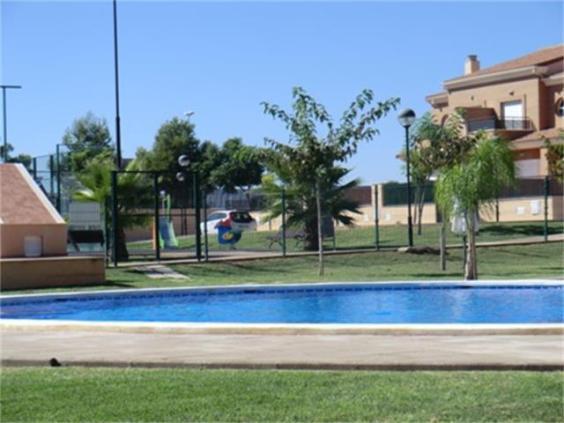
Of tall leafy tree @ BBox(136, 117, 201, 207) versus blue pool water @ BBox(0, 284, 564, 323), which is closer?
blue pool water @ BBox(0, 284, 564, 323)

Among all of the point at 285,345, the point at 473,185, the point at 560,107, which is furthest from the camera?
the point at 560,107

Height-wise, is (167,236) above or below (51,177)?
below

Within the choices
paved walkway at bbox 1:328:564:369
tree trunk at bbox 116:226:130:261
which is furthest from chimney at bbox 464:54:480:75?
paved walkway at bbox 1:328:564:369

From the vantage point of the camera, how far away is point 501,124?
5456cm

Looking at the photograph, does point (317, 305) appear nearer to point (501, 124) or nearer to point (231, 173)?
point (501, 124)

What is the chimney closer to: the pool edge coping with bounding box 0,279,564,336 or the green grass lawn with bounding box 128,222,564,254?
the green grass lawn with bounding box 128,222,564,254

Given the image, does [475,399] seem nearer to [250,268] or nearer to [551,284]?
[551,284]

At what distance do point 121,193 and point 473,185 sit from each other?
46.1ft

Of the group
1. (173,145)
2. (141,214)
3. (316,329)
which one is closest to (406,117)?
(141,214)

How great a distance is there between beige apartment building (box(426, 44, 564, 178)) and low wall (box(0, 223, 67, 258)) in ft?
101

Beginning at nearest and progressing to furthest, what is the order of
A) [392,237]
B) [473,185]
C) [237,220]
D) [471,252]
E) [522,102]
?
1. [473,185]
2. [471,252]
3. [392,237]
4. [237,220]
5. [522,102]

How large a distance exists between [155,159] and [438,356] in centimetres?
6235

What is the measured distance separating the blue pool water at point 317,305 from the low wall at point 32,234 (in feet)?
16.4

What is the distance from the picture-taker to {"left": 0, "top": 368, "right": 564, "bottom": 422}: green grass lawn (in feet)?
21.7
